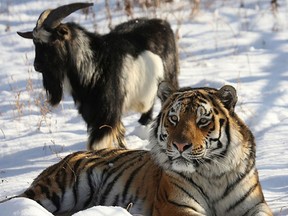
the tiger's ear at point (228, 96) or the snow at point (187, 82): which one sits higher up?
the tiger's ear at point (228, 96)

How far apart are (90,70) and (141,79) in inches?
29.6

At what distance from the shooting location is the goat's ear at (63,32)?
907 cm

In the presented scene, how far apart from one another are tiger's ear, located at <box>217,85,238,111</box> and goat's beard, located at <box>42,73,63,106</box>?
13.4 ft

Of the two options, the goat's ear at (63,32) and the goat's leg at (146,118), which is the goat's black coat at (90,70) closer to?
the goat's ear at (63,32)

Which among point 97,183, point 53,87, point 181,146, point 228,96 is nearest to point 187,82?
point 53,87

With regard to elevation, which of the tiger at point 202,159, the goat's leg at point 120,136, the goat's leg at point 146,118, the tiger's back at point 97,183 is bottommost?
the goat's leg at point 146,118

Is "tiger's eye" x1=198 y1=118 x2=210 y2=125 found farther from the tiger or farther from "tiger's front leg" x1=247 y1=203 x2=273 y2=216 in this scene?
"tiger's front leg" x1=247 y1=203 x2=273 y2=216

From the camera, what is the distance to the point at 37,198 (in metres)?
6.04

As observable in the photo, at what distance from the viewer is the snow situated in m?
8.09

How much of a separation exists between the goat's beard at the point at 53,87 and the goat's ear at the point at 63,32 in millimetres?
502

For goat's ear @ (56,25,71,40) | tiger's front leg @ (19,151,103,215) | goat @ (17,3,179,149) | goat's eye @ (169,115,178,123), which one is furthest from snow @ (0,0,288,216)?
goat's ear @ (56,25,71,40)

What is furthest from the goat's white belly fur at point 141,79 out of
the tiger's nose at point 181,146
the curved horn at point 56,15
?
the tiger's nose at point 181,146

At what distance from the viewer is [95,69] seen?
920 cm

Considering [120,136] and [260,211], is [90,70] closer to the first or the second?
[120,136]
